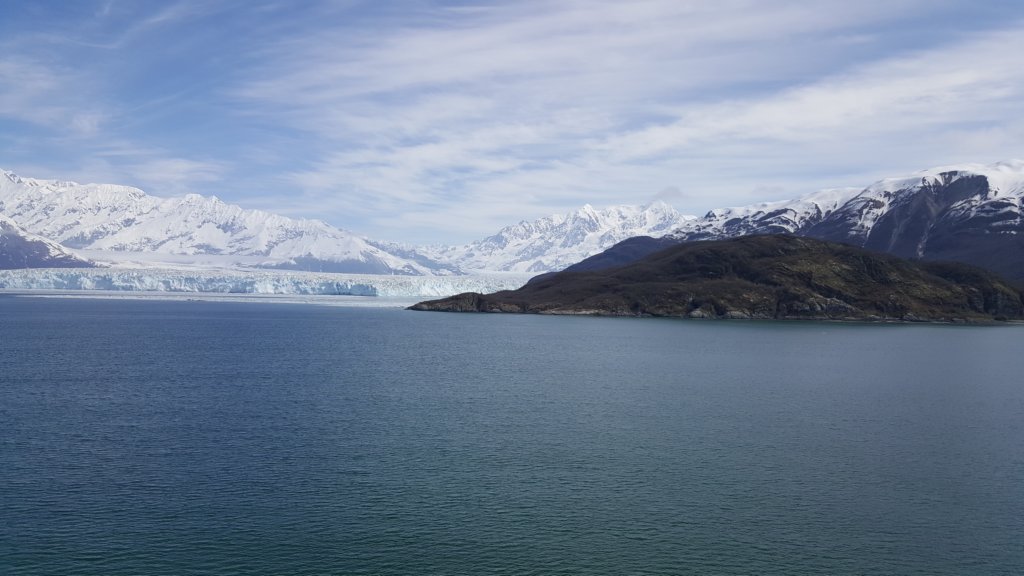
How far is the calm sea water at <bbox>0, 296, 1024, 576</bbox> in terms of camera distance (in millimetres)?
29812

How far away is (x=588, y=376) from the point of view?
77.4m

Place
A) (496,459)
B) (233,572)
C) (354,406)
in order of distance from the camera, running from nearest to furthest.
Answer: (233,572) → (496,459) → (354,406)

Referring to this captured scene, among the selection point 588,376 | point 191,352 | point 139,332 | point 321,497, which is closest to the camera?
point 321,497

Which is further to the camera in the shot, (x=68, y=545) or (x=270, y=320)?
(x=270, y=320)

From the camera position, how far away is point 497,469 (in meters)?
40.6

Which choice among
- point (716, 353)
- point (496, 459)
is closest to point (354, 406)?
point (496, 459)

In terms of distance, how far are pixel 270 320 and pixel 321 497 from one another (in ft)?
430

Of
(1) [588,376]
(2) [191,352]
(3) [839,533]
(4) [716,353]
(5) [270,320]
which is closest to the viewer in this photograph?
(3) [839,533]

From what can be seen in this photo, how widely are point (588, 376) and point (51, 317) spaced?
116144 mm

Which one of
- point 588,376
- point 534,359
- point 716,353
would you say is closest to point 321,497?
point 588,376

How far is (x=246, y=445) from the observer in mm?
44031

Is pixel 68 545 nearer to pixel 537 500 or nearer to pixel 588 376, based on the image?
pixel 537 500

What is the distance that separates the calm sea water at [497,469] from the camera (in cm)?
2981

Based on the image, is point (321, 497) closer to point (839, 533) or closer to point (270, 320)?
point (839, 533)
